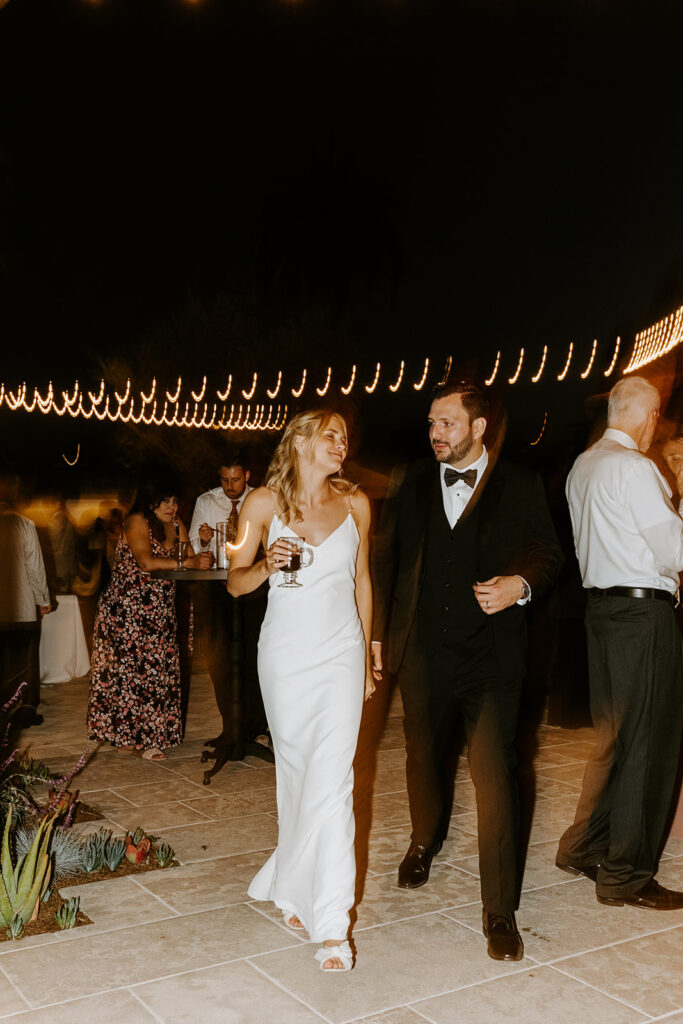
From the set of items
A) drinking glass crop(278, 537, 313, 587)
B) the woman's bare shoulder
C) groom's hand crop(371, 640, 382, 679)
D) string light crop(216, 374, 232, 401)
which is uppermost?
string light crop(216, 374, 232, 401)

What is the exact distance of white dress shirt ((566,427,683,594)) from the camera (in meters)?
4.03

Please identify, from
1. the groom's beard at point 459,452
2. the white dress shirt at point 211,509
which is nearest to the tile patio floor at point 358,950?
the groom's beard at point 459,452

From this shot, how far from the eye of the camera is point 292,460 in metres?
3.85

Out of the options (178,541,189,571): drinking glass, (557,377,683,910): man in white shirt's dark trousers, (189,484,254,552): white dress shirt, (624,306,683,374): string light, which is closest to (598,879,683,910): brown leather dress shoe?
(557,377,683,910): man in white shirt's dark trousers

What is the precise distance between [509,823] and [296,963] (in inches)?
34.7

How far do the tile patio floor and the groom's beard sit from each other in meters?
1.76

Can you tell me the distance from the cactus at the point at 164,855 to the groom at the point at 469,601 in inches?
46.6

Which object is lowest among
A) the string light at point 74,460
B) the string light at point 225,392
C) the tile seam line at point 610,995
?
the tile seam line at point 610,995

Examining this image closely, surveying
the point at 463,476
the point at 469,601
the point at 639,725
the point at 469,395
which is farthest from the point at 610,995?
the point at 469,395

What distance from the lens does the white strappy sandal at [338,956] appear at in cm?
341

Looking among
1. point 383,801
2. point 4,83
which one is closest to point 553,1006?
point 383,801

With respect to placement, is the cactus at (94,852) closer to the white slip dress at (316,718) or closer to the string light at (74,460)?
the white slip dress at (316,718)

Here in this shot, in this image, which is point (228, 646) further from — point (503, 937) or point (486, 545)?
point (503, 937)

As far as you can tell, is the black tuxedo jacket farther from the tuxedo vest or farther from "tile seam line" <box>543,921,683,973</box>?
"tile seam line" <box>543,921,683,973</box>
